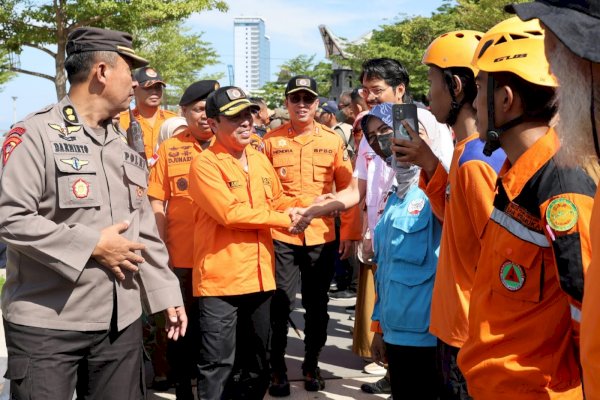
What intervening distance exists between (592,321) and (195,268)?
349 cm

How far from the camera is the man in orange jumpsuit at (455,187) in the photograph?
2.44 m

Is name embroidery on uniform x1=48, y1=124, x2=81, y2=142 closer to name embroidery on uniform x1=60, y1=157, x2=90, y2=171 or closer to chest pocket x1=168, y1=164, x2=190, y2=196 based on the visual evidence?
name embroidery on uniform x1=60, y1=157, x2=90, y2=171

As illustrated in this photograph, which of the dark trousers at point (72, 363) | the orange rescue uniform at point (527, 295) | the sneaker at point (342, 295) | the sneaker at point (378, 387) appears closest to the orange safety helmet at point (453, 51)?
the orange rescue uniform at point (527, 295)

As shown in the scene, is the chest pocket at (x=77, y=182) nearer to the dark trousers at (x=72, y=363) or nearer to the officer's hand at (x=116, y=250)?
the officer's hand at (x=116, y=250)

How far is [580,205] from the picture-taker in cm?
167

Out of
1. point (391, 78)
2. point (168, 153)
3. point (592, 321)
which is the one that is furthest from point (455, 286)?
point (168, 153)

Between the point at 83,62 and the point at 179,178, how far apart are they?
2.02 metres

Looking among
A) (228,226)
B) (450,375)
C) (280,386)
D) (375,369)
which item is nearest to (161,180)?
(228,226)

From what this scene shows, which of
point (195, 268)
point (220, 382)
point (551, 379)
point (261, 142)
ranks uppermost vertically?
Answer: point (551, 379)

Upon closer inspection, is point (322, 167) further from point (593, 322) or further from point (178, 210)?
point (593, 322)

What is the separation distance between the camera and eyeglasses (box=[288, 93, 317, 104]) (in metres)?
5.52

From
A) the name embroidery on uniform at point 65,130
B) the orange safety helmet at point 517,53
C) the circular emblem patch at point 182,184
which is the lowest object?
the circular emblem patch at point 182,184

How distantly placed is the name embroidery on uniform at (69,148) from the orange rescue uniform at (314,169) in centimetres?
259

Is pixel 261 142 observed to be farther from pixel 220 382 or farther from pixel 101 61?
pixel 101 61
